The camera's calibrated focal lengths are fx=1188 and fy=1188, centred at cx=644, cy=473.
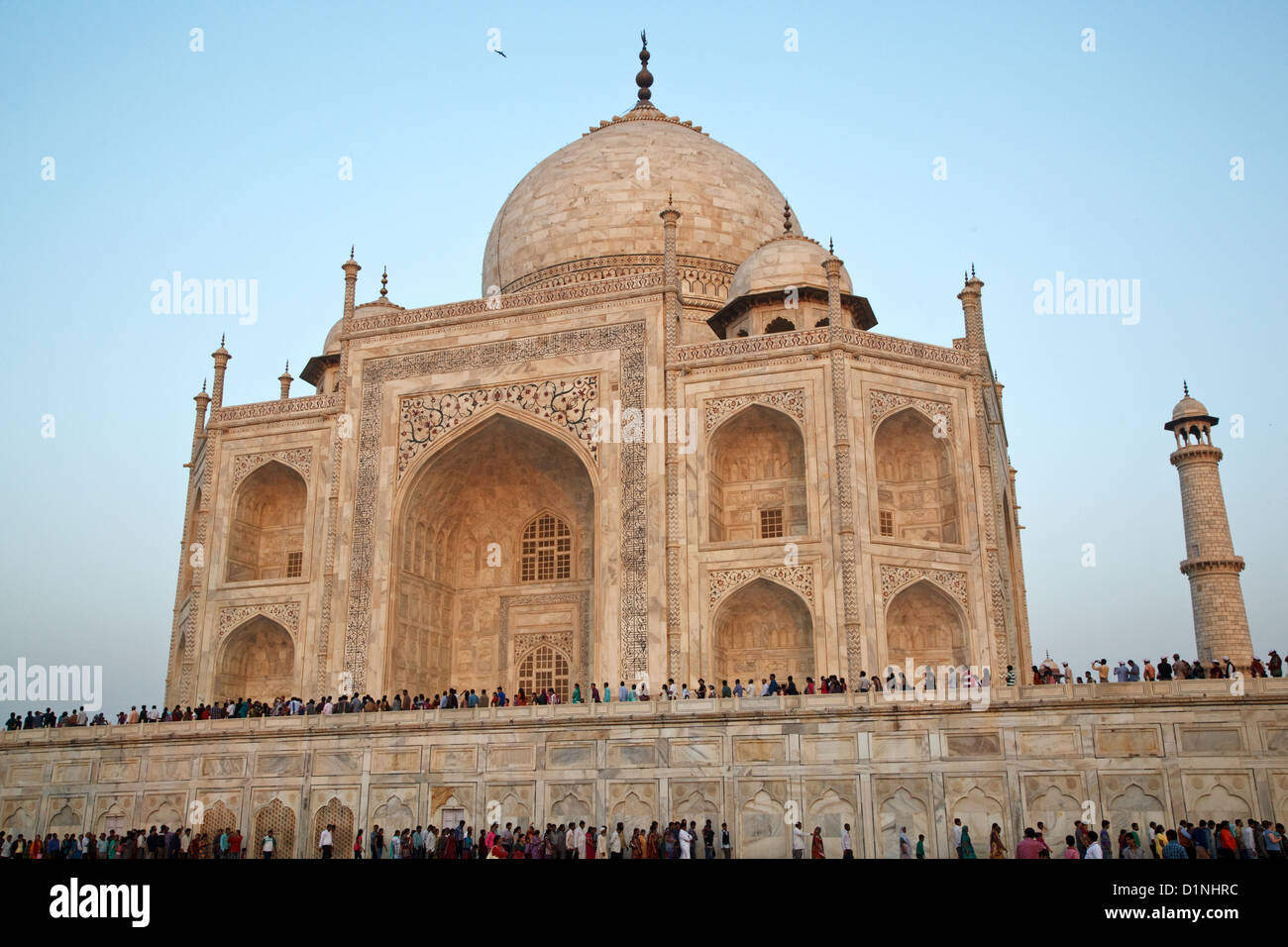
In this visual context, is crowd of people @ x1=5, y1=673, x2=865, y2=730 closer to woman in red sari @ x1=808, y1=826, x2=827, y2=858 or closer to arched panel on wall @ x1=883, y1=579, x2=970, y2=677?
arched panel on wall @ x1=883, y1=579, x2=970, y2=677

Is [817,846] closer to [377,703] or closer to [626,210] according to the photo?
[377,703]

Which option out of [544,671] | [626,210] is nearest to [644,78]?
[626,210]

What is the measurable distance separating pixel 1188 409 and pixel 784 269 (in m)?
10.5

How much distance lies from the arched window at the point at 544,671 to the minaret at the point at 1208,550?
43.3ft

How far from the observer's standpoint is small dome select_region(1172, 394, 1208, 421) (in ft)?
85.9

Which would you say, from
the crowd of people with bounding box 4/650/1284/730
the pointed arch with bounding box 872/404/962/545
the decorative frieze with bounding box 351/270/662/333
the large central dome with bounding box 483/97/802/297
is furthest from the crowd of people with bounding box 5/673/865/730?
the large central dome with bounding box 483/97/802/297

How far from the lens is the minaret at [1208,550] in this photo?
24.5m

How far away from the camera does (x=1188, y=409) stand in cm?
2628

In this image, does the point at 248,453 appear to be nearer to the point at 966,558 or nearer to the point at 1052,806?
the point at 966,558

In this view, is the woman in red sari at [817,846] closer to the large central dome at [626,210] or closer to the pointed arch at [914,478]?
the pointed arch at [914,478]

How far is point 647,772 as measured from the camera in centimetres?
1459

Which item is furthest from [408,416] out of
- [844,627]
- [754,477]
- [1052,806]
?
[1052,806]

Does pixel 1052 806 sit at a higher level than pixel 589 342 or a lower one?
lower

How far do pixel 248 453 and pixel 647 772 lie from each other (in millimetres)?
11437
